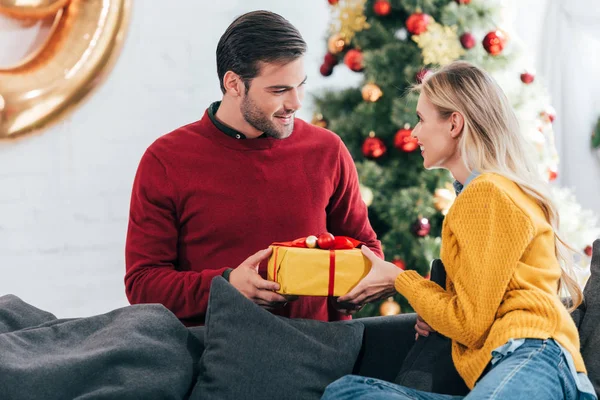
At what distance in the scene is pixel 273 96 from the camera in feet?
7.79

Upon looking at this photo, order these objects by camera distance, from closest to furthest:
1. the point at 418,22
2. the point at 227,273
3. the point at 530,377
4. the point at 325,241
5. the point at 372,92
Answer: the point at 530,377
the point at 325,241
the point at 227,273
the point at 418,22
the point at 372,92

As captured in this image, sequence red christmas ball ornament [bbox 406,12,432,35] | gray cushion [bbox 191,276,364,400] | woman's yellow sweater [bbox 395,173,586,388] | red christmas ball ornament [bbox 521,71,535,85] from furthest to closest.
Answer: red christmas ball ornament [bbox 521,71,535,85] → red christmas ball ornament [bbox 406,12,432,35] → gray cushion [bbox 191,276,364,400] → woman's yellow sweater [bbox 395,173,586,388]

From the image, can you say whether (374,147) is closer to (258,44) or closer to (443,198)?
(443,198)

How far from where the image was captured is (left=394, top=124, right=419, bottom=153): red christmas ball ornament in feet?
11.0

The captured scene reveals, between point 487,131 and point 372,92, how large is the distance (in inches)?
57.3

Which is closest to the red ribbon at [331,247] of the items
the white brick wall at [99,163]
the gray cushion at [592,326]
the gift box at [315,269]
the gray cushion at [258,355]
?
the gift box at [315,269]

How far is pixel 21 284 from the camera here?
11.9 feet

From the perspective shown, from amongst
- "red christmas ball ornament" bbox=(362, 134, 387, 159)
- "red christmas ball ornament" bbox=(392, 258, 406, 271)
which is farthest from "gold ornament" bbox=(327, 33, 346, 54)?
"red christmas ball ornament" bbox=(392, 258, 406, 271)

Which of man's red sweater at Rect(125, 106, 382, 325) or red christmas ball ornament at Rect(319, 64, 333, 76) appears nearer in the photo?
man's red sweater at Rect(125, 106, 382, 325)

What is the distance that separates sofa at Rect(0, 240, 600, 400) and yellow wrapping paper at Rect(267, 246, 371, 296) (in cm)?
12

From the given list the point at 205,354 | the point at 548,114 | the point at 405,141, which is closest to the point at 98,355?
the point at 205,354

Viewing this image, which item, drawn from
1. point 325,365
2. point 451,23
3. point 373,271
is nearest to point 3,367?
point 325,365

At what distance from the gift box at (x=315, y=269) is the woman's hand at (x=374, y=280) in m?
0.02

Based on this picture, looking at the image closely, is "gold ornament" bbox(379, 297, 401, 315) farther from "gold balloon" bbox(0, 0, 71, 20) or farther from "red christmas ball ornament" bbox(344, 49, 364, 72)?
"gold balloon" bbox(0, 0, 71, 20)
